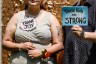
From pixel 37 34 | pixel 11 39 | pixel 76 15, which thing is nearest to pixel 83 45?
pixel 76 15

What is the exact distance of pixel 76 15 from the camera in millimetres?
1975

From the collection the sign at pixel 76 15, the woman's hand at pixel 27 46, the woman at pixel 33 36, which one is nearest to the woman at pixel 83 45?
the sign at pixel 76 15

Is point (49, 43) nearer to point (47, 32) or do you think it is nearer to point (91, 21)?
point (47, 32)

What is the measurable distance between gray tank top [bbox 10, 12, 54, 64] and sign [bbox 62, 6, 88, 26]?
478 mm

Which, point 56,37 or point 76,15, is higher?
point 76,15

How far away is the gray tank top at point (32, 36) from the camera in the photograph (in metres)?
2.43

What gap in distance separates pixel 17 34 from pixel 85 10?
2.26 feet

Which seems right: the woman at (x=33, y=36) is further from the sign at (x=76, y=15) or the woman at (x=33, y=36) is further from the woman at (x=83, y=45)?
the sign at (x=76, y=15)

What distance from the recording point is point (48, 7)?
3.02 m

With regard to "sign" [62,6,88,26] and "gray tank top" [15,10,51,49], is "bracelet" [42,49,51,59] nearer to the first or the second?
"gray tank top" [15,10,51,49]

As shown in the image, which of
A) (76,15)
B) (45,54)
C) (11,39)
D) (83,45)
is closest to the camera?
(76,15)

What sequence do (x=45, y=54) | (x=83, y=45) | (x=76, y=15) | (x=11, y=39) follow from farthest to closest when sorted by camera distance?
(x=11, y=39)
(x=45, y=54)
(x=83, y=45)
(x=76, y=15)

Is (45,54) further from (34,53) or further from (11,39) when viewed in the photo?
(11,39)

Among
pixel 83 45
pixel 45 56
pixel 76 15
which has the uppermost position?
pixel 76 15
